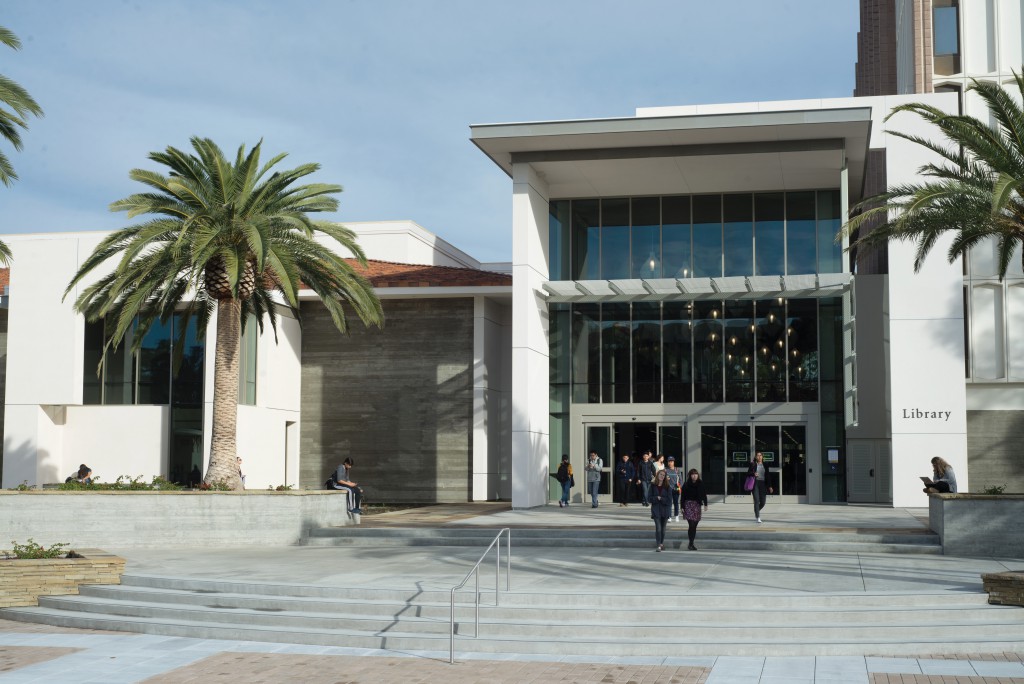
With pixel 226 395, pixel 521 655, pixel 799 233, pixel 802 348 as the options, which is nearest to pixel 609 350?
pixel 802 348

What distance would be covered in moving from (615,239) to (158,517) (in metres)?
17.1

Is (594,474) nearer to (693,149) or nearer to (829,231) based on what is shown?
(693,149)

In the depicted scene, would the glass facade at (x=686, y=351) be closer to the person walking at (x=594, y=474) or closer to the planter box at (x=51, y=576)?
the person walking at (x=594, y=474)

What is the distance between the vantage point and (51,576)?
16719mm

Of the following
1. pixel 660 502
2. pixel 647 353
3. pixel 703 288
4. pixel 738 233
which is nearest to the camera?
pixel 660 502

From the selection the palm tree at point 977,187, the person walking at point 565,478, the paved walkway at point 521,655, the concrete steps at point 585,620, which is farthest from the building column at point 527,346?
the concrete steps at point 585,620

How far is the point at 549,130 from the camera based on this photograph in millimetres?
27969

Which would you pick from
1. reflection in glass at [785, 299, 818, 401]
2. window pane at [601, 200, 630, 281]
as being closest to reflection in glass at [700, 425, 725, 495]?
reflection in glass at [785, 299, 818, 401]

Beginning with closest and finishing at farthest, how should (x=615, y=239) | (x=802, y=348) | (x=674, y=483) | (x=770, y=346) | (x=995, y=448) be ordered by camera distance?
(x=674, y=483) → (x=995, y=448) → (x=802, y=348) → (x=770, y=346) → (x=615, y=239)

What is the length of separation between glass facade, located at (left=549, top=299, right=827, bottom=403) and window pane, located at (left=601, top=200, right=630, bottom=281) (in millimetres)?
1084

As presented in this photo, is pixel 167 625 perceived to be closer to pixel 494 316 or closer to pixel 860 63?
pixel 494 316

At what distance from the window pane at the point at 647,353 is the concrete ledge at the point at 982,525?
553 inches

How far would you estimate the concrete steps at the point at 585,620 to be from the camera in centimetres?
1273

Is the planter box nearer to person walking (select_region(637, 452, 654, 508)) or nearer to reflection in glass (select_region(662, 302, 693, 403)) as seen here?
person walking (select_region(637, 452, 654, 508))
